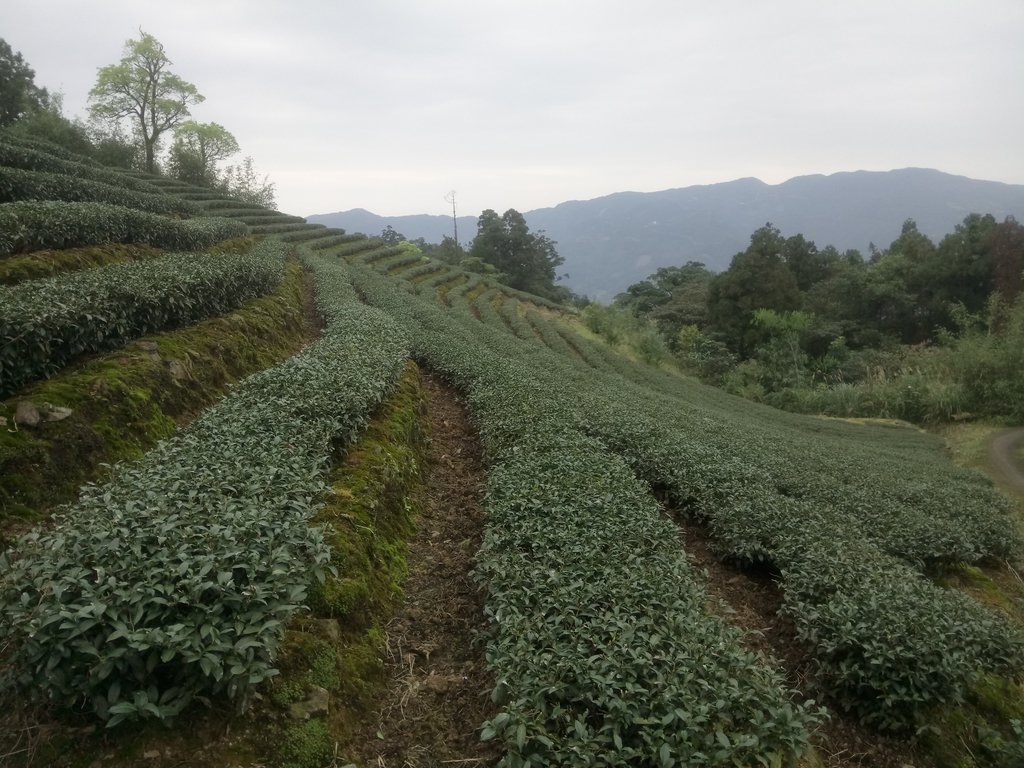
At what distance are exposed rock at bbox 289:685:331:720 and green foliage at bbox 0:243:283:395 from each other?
15.6ft

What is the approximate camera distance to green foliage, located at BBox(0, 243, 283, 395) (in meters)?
5.75

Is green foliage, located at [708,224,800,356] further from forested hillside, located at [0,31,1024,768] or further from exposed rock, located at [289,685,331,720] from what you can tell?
exposed rock, located at [289,685,331,720]

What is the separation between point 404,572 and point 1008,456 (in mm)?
24032

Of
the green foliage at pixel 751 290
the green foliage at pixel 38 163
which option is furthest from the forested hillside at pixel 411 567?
the green foliage at pixel 751 290

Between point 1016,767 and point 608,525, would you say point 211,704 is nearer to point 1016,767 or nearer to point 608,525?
point 608,525

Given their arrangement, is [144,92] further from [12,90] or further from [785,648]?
[785,648]

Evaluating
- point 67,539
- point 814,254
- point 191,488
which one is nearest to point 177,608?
point 67,539

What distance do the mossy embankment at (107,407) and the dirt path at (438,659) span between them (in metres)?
2.81

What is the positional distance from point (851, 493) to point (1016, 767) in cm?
606

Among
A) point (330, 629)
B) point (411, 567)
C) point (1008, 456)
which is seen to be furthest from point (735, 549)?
point (1008, 456)

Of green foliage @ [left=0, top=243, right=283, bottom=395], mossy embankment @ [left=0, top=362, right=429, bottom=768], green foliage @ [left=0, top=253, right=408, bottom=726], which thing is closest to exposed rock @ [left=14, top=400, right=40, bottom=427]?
green foliage @ [left=0, top=243, right=283, bottom=395]

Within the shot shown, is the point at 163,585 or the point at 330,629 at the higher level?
the point at 163,585

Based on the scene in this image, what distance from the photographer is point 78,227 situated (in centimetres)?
1115

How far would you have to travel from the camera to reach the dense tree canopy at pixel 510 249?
2608 inches
